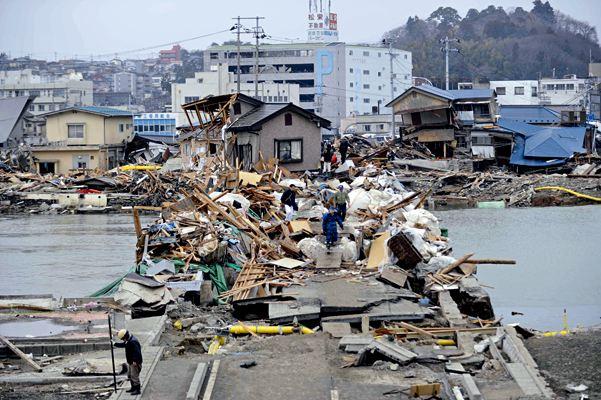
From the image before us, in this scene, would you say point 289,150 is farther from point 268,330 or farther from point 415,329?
point 415,329

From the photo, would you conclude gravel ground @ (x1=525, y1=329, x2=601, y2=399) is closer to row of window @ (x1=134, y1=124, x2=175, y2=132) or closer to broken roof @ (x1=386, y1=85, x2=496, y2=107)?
broken roof @ (x1=386, y1=85, x2=496, y2=107)

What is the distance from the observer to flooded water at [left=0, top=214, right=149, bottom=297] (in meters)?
22.1

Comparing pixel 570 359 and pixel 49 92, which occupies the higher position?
pixel 49 92

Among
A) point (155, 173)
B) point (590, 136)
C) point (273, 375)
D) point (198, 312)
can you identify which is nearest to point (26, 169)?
point (155, 173)

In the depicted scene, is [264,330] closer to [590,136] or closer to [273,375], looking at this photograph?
[273,375]

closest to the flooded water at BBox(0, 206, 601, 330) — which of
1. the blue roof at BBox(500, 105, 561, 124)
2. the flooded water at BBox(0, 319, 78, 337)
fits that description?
the flooded water at BBox(0, 319, 78, 337)

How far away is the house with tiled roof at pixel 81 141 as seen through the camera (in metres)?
45.6

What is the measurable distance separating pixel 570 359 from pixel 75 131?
39.4 m

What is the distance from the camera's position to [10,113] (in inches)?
2095

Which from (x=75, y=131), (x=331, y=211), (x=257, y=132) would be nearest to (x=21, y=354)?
(x=331, y=211)

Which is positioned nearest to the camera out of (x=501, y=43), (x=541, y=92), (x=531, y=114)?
(x=531, y=114)

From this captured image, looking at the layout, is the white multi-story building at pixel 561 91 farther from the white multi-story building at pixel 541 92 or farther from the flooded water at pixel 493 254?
the flooded water at pixel 493 254

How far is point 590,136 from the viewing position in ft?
157

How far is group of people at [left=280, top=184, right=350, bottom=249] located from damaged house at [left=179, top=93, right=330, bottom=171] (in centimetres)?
857
